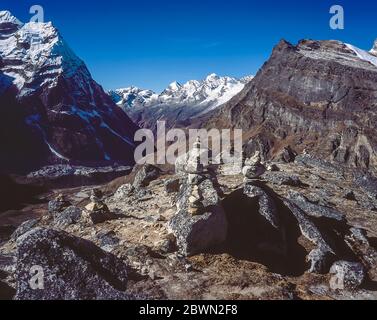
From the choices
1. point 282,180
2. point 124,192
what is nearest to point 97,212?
point 124,192

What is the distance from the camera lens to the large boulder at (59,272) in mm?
14188

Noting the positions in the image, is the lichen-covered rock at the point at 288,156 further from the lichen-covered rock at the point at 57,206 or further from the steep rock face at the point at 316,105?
the steep rock face at the point at 316,105

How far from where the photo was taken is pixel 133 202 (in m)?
27.4

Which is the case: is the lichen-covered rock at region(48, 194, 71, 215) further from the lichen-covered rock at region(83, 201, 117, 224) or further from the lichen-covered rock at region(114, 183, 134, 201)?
the lichen-covered rock at region(83, 201, 117, 224)

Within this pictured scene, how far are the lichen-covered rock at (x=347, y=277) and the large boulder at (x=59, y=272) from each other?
30.8 ft

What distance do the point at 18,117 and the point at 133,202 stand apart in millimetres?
162852

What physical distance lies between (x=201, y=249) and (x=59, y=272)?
6451 millimetres

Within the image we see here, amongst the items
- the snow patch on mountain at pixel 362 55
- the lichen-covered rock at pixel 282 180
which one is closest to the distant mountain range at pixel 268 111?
the snow patch on mountain at pixel 362 55

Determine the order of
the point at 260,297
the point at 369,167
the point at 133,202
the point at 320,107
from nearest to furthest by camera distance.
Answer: the point at 260,297, the point at 133,202, the point at 369,167, the point at 320,107

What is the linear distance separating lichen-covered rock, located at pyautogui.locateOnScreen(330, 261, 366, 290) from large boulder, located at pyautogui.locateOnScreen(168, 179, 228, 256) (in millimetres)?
5284

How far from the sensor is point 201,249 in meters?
18.2

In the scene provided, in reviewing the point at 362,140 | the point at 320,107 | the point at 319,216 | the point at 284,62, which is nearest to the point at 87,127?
the point at 284,62

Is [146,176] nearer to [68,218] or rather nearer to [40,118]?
[68,218]
